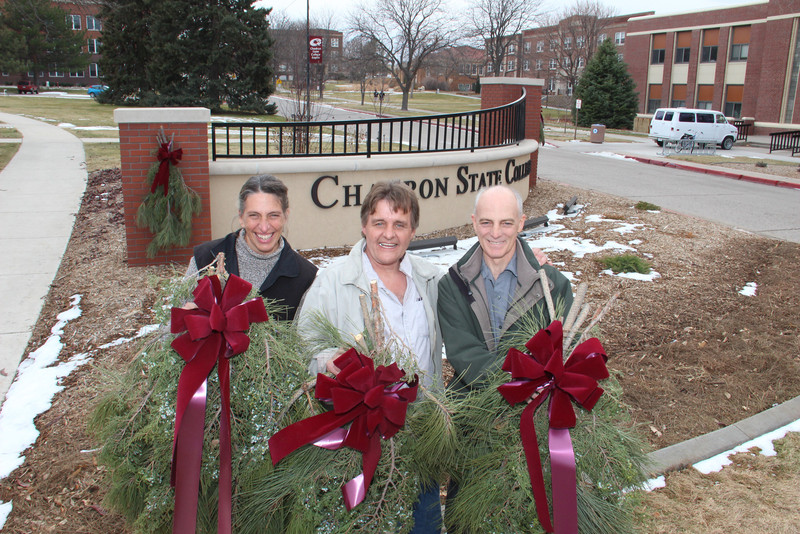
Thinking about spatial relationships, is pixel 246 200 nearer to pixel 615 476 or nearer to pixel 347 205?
pixel 615 476

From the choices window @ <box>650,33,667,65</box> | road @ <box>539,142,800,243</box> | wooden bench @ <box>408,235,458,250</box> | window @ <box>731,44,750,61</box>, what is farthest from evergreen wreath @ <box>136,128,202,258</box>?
window @ <box>650,33,667,65</box>

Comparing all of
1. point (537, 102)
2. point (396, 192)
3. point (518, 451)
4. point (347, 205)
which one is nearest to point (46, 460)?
point (396, 192)

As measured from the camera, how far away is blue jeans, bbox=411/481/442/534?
228cm

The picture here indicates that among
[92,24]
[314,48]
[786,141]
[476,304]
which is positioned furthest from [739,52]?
[92,24]

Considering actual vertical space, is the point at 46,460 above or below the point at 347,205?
below

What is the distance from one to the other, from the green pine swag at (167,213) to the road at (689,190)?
27.1 ft

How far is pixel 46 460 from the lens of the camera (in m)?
3.44

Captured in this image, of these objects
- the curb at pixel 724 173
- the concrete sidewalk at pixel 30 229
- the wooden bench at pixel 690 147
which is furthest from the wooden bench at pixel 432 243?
the wooden bench at pixel 690 147

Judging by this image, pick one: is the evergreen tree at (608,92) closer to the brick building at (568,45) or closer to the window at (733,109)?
the window at (733,109)

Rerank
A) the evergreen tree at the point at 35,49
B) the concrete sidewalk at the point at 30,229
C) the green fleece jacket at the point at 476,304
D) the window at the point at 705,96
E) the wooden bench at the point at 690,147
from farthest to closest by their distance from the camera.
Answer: the evergreen tree at the point at 35,49 < the window at the point at 705,96 < the wooden bench at the point at 690,147 < the concrete sidewalk at the point at 30,229 < the green fleece jacket at the point at 476,304

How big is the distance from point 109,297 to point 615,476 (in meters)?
5.10

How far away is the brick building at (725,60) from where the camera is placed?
33.1m

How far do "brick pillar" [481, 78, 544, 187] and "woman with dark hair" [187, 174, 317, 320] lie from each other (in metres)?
9.46

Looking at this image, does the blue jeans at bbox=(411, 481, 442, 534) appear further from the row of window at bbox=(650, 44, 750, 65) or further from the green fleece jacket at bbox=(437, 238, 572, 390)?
the row of window at bbox=(650, 44, 750, 65)
